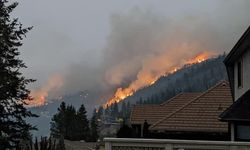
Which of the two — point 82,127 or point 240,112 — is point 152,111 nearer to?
point 240,112

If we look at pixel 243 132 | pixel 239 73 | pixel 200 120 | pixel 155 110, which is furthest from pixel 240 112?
pixel 155 110

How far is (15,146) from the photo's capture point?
2609 centimetres

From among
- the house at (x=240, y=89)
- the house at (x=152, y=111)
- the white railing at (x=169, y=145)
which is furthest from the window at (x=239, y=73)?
the house at (x=152, y=111)

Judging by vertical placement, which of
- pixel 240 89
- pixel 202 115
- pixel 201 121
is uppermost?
pixel 240 89

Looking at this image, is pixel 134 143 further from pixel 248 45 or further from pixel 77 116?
pixel 77 116

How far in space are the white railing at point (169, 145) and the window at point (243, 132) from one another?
18.2 feet

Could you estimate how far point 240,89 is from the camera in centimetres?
2334

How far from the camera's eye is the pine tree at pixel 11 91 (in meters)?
25.7

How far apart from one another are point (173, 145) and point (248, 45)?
8114mm

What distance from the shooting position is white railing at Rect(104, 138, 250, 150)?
14688mm

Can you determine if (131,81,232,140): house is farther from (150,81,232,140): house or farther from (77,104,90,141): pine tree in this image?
(77,104,90,141): pine tree

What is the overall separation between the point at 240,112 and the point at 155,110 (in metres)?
19.7

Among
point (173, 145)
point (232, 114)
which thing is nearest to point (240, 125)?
point (232, 114)

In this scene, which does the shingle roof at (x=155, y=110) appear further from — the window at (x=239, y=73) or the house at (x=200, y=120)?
the window at (x=239, y=73)
